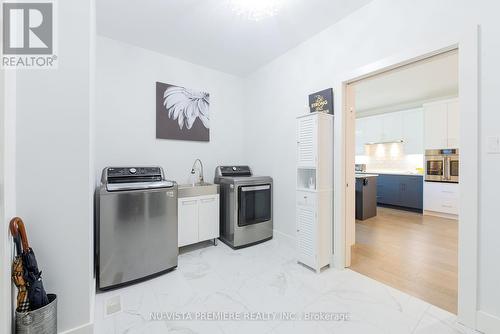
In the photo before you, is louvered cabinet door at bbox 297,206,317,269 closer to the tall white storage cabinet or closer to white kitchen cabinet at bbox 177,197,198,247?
the tall white storage cabinet

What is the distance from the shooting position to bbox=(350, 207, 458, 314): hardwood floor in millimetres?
1914

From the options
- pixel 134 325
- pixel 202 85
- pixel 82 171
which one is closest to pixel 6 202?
pixel 82 171

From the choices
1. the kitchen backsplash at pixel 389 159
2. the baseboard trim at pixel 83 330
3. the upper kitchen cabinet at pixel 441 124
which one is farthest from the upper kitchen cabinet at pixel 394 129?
the baseboard trim at pixel 83 330

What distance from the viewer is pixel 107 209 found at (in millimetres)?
1870

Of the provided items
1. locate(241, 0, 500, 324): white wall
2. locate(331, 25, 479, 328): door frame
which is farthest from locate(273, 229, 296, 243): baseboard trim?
locate(331, 25, 479, 328): door frame

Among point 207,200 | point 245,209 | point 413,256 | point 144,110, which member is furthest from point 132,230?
point 413,256

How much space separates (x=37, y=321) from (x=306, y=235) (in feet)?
6.79

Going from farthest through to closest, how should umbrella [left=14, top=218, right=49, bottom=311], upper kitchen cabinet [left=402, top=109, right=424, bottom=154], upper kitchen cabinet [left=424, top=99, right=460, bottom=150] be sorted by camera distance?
upper kitchen cabinet [left=402, top=109, right=424, bottom=154] < upper kitchen cabinet [left=424, top=99, right=460, bottom=150] < umbrella [left=14, top=218, right=49, bottom=311]

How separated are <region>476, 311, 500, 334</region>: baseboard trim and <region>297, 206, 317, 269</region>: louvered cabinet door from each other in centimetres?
114

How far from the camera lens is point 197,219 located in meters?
2.71

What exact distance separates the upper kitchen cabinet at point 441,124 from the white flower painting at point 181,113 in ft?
15.2

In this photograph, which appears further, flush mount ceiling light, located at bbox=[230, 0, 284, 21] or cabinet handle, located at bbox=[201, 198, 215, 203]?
cabinet handle, located at bbox=[201, 198, 215, 203]

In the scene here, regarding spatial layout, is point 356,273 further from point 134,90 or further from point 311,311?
point 134,90

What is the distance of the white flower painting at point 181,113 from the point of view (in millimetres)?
2889
